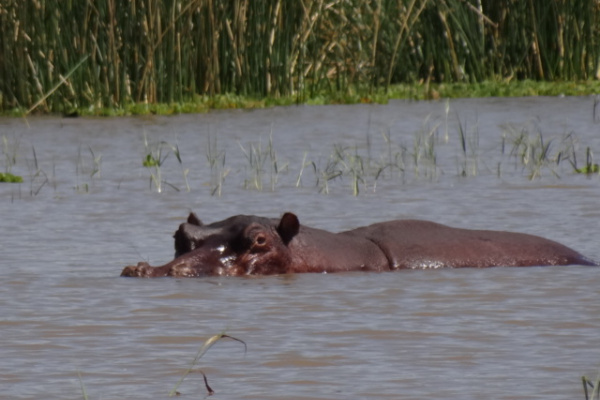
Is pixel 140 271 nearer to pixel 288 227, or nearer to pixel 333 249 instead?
pixel 288 227

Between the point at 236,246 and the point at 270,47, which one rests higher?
the point at 270,47

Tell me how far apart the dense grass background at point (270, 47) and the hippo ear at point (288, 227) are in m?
7.17

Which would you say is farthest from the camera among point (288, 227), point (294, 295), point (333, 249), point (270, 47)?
point (270, 47)

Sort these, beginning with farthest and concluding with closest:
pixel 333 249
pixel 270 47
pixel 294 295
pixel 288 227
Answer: pixel 270 47
pixel 333 249
pixel 288 227
pixel 294 295

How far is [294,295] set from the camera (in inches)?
230

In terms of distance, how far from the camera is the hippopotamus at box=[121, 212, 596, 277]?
625cm

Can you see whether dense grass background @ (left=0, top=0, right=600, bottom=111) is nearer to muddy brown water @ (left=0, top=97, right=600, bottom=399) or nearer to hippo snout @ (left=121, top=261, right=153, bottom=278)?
muddy brown water @ (left=0, top=97, right=600, bottom=399)

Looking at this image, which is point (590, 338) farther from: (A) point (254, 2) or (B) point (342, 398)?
(A) point (254, 2)

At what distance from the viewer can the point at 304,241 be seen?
644cm

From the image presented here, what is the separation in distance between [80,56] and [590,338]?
9.28m

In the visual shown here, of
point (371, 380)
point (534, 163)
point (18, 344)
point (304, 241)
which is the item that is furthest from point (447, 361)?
point (534, 163)

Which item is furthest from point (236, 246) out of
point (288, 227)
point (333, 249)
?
point (333, 249)

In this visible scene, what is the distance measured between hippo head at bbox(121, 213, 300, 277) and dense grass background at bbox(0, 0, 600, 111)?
23.4 feet

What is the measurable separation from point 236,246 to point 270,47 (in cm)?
853
